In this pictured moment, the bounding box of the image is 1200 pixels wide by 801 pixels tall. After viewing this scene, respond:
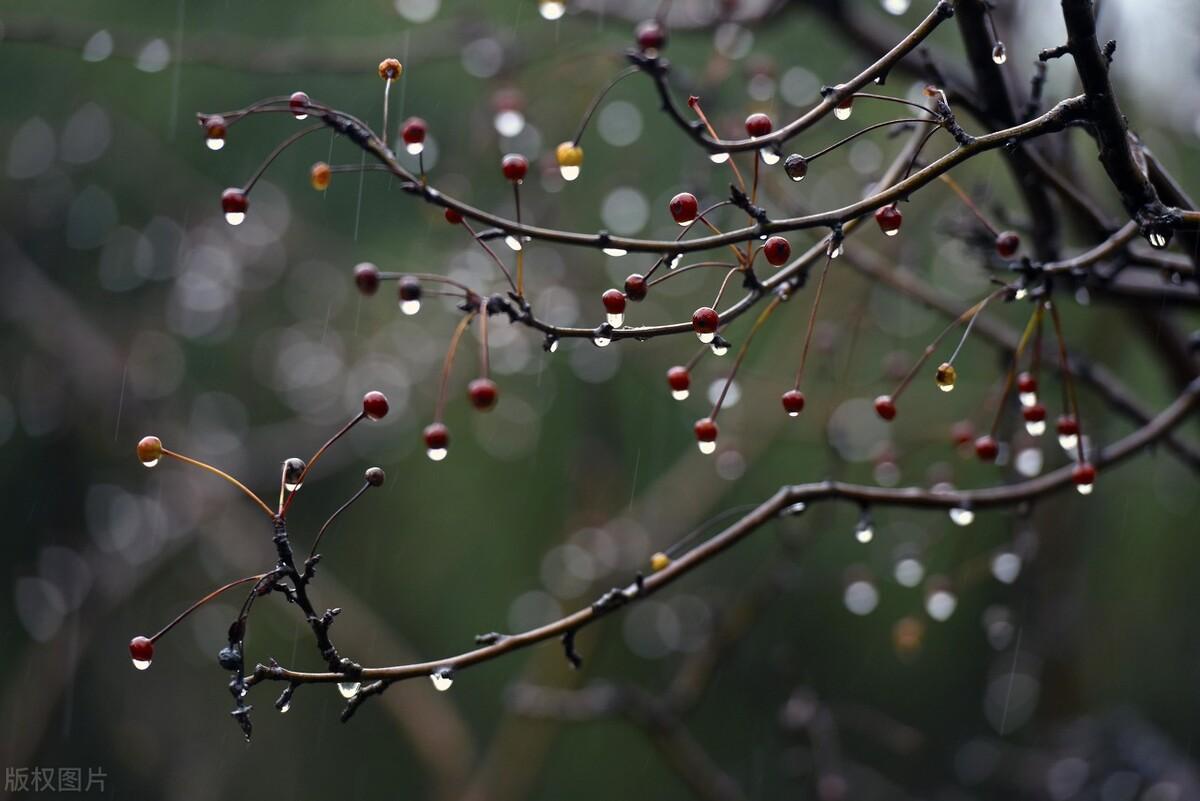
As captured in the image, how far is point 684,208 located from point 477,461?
375 cm

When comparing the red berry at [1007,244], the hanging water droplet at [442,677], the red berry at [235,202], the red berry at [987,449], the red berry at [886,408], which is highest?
the red berry at [235,202]

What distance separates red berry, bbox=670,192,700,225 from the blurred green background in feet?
5.27

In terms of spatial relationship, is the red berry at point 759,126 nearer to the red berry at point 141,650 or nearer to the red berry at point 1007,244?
the red berry at point 1007,244

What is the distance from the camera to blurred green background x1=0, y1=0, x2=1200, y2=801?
9.86ft

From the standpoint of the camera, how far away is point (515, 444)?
3.98 metres

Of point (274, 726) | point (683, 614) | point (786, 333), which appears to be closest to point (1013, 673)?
point (683, 614)

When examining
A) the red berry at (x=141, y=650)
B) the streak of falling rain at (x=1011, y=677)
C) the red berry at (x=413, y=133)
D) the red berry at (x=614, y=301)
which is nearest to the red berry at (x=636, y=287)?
the red berry at (x=614, y=301)

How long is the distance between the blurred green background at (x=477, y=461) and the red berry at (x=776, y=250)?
5.16 ft

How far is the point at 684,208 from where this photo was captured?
0.84 metres

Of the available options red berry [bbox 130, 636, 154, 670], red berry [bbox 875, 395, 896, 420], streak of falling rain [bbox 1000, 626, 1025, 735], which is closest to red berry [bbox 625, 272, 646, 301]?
red berry [bbox 875, 395, 896, 420]

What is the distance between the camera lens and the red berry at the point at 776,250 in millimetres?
831

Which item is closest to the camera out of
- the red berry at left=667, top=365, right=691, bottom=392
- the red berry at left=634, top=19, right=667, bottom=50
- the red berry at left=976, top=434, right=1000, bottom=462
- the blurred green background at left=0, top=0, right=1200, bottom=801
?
the red berry at left=667, top=365, right=691, bottom=392

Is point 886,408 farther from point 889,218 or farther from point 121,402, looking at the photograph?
point 121,402

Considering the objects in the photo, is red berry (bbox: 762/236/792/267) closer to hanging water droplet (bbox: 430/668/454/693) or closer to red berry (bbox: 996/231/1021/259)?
red berry (bbox: 996/231/1021/259)
